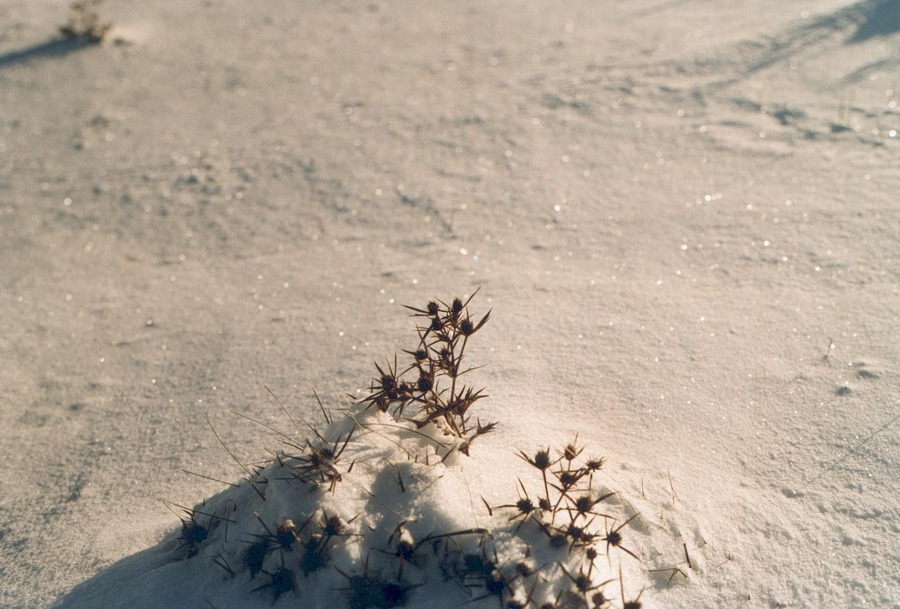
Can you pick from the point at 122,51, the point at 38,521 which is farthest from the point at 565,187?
the point at 122,51

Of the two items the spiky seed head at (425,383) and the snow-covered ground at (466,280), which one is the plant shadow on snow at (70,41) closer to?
the snow-covered ground at (466,280)

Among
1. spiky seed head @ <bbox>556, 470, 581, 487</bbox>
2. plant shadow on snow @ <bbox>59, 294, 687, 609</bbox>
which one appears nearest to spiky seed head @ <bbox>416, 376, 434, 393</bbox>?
plant shadow on snow @ <bbox>59, 294, 687, 609</bbox>

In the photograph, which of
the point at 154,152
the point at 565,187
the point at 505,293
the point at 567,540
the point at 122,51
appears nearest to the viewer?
the point at 567,540

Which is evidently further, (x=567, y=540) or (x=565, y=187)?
(x=565, y=187)

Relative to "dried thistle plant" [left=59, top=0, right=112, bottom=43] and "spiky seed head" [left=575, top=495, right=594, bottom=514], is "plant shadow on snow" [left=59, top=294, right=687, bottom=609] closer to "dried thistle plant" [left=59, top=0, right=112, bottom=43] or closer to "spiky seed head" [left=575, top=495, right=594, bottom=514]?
"spiky seed head" [left=575, top=495, right=594, bottom=514]

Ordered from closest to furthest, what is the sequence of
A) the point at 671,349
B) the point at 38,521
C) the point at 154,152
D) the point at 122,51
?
the point at 38,521
the point at 671,349
the point at 154,152
the point at 122,51

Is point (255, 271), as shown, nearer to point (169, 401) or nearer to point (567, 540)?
point (169, 401)

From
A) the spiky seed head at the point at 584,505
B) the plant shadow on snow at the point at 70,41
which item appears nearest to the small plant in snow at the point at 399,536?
the spiky seed head at the point at 584,505
